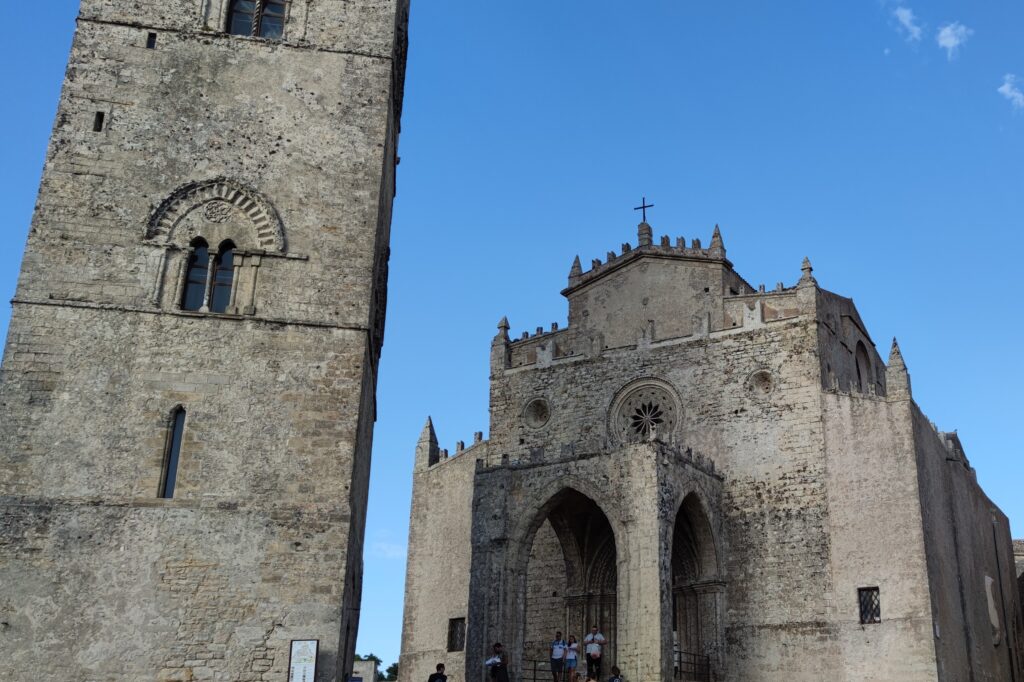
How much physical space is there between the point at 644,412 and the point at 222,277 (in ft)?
43.7

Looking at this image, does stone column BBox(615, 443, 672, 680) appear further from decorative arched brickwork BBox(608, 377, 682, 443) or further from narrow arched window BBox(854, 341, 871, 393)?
narrow arched window BBox(854, 341, 871, 393)

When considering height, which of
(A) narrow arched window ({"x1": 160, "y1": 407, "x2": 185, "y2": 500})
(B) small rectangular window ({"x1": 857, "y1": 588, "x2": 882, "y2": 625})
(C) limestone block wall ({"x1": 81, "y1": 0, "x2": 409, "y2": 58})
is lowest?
(B) small rectangular window ({"x1": 857, "y1": 588, "x2": 882, "y2": 625})

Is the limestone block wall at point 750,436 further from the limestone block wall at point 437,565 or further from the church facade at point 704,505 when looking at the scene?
the limestone block wall at point 437,565

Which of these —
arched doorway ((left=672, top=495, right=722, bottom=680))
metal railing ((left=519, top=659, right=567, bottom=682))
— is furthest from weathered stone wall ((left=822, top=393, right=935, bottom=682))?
metal railing ((left=519, top=659, right=567, bottom=682))

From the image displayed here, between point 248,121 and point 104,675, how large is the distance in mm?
8148

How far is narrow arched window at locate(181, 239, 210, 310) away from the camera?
15.5m

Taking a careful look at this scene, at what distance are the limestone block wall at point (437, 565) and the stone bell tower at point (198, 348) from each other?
1001 centimetres

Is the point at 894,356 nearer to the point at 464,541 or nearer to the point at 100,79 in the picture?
the point at 464,541

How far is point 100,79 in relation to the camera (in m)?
16.3

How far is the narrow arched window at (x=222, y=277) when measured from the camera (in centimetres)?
1556

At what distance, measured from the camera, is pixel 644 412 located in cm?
2647

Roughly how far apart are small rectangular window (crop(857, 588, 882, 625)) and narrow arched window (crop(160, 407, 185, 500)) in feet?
47.6

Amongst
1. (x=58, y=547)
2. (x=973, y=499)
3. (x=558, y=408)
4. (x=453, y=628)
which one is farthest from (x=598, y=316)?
(x=58, y=547)

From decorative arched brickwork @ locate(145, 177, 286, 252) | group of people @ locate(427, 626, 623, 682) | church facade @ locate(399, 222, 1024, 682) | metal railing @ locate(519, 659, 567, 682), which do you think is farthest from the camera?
metal railing @ locate(519, 659, 567, 682)
